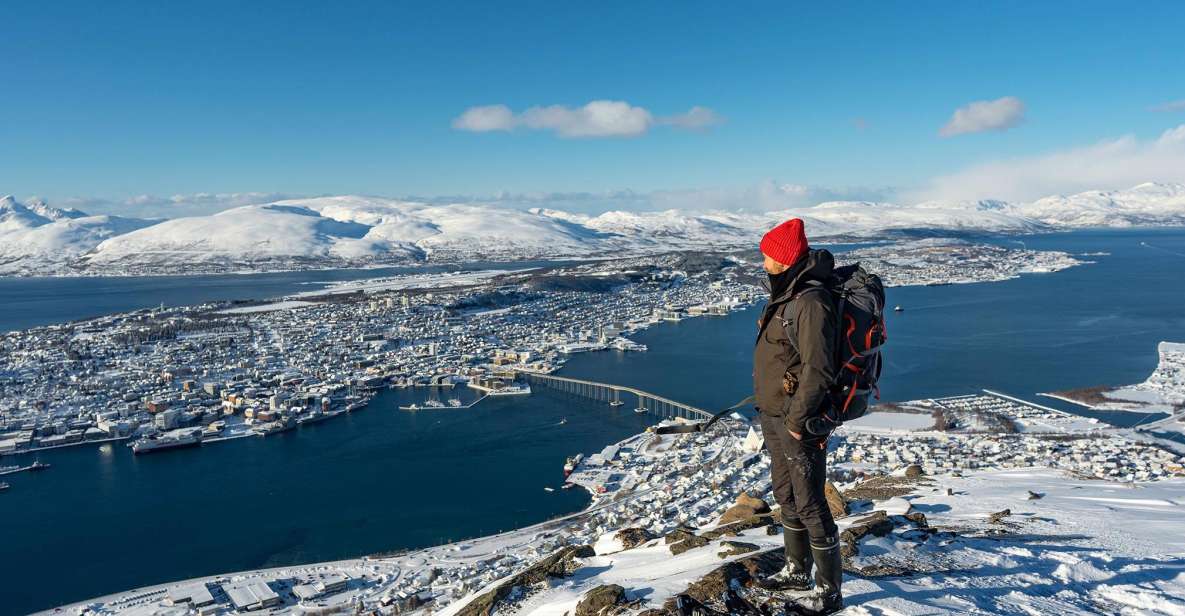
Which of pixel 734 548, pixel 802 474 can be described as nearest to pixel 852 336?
pixel 802 474

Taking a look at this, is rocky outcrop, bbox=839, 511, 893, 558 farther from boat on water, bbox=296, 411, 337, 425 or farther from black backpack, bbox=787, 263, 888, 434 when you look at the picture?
boat on water, bbox=296, 411, 337, 425

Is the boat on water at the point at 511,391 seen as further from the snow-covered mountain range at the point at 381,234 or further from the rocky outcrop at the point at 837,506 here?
the snow-covered mountain range at the point at 381,234

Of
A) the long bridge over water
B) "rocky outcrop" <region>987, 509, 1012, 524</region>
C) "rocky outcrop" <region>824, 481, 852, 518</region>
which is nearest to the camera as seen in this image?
"rocky outcrop" <region>987, 509, 1012, 524</region>

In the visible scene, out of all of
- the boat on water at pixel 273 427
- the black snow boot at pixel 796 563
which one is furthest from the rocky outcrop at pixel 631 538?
the boat on water at pixel 273 427

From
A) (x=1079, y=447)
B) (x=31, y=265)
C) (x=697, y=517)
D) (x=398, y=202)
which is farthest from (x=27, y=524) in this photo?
(x=398, y=202)

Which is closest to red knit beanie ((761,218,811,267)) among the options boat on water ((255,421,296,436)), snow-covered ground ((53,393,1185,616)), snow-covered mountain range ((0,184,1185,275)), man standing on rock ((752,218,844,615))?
man standing on rock ((752,218,844,615))

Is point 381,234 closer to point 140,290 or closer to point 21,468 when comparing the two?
point 140,290

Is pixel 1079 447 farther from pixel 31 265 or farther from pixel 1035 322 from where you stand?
pixel 31 265
